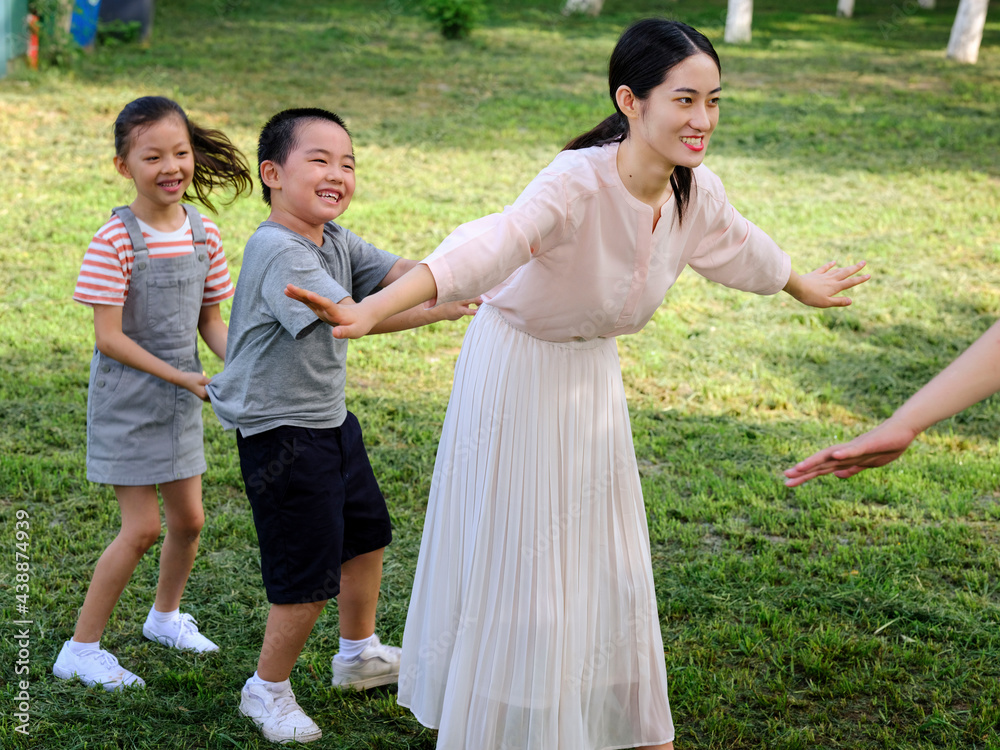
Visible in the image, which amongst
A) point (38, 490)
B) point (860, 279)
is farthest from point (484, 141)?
point (860, 279)

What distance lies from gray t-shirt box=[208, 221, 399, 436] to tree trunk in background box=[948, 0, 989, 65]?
54.9 feet

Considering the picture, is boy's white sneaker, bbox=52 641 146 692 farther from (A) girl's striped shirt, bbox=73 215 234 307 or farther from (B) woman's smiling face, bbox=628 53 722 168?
(B) woman's smiling face, bbox=628 53 722 168

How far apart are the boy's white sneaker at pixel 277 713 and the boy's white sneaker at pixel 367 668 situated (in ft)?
0.78

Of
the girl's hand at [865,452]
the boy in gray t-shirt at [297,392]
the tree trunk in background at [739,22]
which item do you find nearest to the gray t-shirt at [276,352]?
the boy in gray t-shirt at [297,392]

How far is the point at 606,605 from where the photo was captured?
Result: 2.61 meters

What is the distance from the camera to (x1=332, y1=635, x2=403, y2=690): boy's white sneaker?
3064 millimetres

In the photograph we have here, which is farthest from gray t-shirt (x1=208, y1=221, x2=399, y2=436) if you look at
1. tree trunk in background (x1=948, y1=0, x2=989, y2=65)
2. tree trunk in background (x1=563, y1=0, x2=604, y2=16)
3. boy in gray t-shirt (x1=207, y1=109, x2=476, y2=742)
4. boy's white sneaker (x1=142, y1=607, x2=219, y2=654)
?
tree trunk in background (x1=563, y1=0, x2=604, y2=16)

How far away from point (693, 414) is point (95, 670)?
11.2 feet

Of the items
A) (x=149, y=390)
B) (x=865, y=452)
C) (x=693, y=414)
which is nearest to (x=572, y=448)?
(x=865, y=452)

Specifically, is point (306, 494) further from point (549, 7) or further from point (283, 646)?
point (549, 7)

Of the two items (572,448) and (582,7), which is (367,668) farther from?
(582,7)

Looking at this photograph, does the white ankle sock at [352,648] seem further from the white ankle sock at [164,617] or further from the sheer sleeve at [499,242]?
the sheer sleeve at [499,242]

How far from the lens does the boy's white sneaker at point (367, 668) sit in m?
3.06

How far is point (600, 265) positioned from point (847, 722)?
167 centimetres
